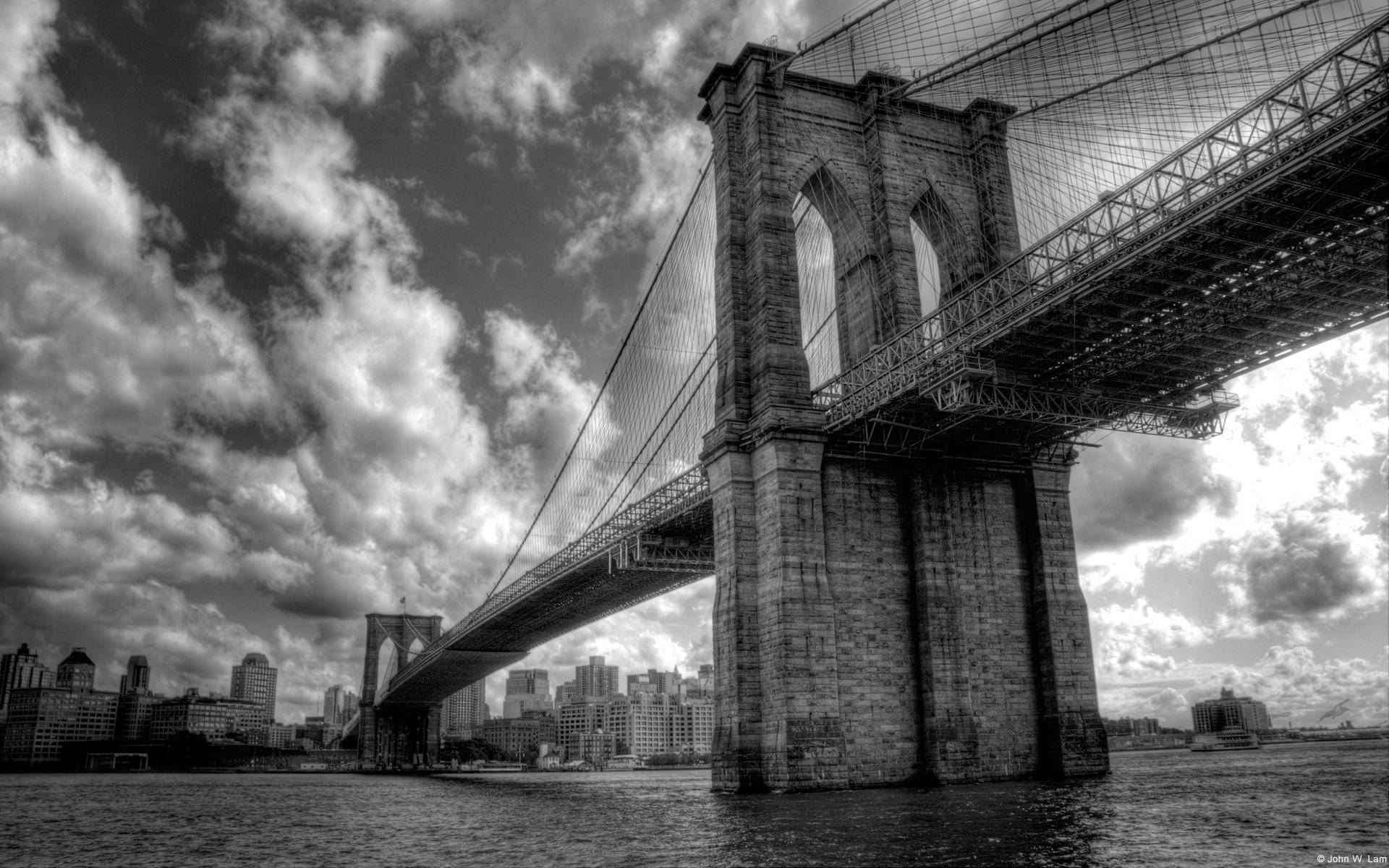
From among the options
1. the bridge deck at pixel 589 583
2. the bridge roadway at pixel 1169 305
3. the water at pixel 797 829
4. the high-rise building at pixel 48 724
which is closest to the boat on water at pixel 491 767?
the bridge deck at pixel 589 583

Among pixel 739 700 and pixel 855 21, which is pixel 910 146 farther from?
pixel 739 700

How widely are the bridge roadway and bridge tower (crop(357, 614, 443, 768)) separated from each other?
91.8 m

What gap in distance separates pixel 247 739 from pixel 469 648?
13046cm

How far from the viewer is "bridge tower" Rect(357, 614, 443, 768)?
4985 inches

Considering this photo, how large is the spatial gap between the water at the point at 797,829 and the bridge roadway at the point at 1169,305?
40.0 ft

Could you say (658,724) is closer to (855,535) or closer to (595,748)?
(595,748)

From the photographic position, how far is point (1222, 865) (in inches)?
614

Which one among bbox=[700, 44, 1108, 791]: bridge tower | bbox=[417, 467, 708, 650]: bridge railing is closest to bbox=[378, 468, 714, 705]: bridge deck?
bbox=[417, 467, 708, 650]: bridge railing

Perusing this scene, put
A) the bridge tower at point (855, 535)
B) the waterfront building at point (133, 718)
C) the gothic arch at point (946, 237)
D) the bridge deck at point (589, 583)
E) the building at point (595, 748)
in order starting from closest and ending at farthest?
the bridge tower at point (855, 535) → the gothic arch at point (946, 237) → the bridge deck at point (589, 583) → the building at point (595, 748) → the waterfront building at point (133, 718)

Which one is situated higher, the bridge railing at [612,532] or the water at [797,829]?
the bridge railing at [612,532]

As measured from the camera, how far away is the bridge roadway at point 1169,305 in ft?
74.0

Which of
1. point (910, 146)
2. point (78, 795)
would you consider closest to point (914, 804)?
point (910, 146)

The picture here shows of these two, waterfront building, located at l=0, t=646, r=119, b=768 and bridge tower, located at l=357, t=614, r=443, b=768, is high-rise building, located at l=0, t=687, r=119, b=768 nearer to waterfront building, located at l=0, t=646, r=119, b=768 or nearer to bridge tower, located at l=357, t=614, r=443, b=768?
waterfront building, located at l=0, t=646, r=119, b=768

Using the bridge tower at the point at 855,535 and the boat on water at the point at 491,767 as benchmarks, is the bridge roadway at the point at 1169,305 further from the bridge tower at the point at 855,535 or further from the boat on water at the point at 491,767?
the boat on water at the point at 491,767
